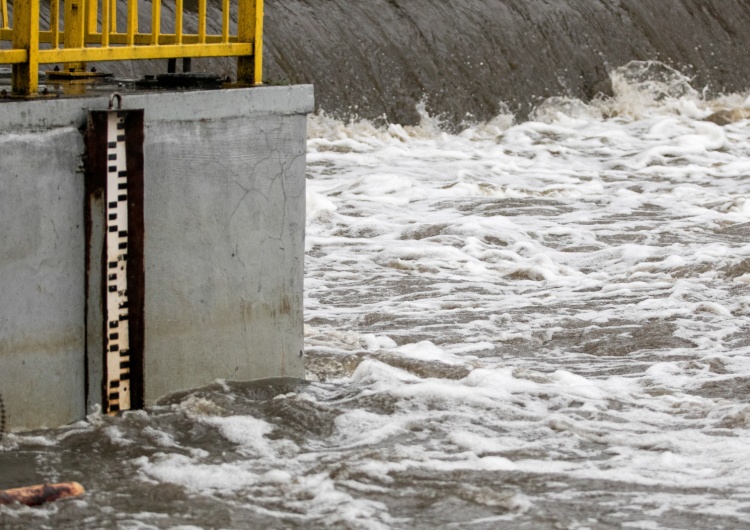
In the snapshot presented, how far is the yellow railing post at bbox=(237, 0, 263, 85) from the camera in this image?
210 inches

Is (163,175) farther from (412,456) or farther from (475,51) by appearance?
(475,51)

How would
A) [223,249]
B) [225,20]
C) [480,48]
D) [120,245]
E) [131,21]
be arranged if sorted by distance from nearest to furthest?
[120,245], [131,21], [223,249], [225,20], [480,48]

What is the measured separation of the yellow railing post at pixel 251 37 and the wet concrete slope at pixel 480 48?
9114 millimetres

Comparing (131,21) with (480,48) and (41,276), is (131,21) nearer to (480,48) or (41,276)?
(41,276)

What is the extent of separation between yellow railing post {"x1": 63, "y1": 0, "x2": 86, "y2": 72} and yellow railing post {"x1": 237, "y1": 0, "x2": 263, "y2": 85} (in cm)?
67

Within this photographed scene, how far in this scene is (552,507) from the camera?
172 inches

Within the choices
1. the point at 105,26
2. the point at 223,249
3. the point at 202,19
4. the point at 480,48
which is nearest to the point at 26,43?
the point at 105,26

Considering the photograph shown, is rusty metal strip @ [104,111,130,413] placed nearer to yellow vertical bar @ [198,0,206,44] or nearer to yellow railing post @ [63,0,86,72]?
yellow railing post @ [63,0,86,72]

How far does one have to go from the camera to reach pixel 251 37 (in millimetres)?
5371

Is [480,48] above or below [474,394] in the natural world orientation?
above

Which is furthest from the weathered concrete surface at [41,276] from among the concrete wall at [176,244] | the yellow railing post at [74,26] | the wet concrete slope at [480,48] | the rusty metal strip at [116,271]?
the wet concrete slope at [480,48]

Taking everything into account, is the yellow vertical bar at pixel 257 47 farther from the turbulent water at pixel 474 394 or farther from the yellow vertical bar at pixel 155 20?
the turbulent water at pixel 474 394

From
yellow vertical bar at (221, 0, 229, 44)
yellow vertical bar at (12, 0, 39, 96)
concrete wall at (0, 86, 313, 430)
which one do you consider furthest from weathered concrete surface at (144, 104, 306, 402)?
yellow vertical bar at (12, 0, 39, 96)

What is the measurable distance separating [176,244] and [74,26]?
4.30 ft
